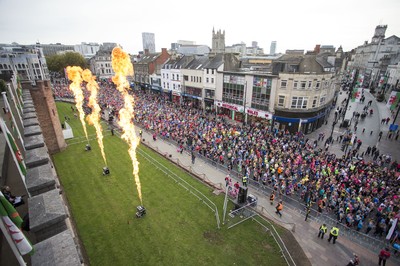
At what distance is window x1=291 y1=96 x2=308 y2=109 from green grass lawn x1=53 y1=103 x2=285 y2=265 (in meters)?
22.7

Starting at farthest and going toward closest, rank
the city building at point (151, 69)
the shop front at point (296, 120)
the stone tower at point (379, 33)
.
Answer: the stone tower at point (379, 33) → the city building at point (151, 69) → the shop front at point (296, 120)

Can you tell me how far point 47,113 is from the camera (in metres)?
26.1

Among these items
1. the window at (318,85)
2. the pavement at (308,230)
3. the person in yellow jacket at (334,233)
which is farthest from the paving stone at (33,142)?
the window at (318,85)

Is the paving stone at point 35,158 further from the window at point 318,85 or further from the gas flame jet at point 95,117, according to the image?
the window at point 318,85

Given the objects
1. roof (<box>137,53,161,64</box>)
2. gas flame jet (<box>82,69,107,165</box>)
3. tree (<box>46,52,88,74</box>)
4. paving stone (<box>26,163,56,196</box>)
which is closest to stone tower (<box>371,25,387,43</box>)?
roof (<box>137,53,161,64</box>)

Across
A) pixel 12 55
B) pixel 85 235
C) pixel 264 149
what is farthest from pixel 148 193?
pixel 12 55

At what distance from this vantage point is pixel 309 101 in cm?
3331

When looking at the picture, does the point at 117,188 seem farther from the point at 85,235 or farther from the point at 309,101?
the point at 309,101

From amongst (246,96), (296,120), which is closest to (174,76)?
(246,96)

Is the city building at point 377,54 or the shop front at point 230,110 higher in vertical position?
the city building at point 377,54

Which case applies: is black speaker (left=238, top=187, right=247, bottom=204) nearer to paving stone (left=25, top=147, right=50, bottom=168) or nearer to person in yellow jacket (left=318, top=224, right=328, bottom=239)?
person in yellow jacket (left=318, top=224, right=328, bottom=239)

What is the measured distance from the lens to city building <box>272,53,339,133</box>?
32.4 meters

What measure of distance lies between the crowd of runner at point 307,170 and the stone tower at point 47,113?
13.1 m

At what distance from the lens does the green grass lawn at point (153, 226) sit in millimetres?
13383
